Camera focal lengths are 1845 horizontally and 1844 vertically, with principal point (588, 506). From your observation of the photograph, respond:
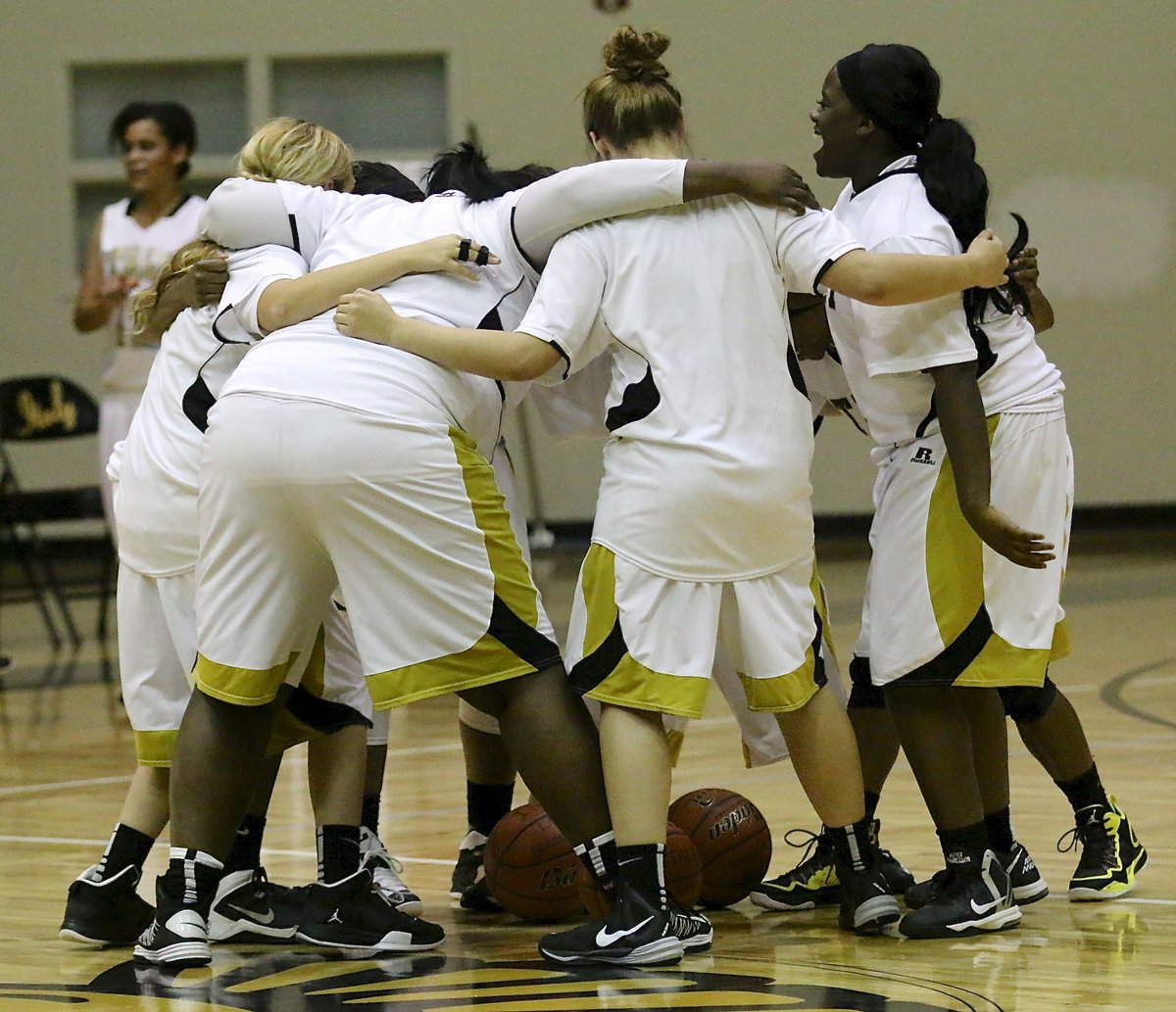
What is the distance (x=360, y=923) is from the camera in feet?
11.1

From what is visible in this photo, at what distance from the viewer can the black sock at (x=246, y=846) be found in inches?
141

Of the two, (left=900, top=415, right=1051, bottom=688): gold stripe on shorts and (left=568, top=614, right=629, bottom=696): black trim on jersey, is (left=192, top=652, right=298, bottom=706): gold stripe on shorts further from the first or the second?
(left=900, top=415, right=1051, bottom=688): gold stripe on shorts

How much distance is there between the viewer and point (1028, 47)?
12961mm

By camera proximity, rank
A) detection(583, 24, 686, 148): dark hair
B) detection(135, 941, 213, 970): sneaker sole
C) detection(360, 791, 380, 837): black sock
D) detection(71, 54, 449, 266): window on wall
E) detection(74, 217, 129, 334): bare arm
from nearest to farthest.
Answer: detection(135, 941, 213, 970): sneaker sole → detection(583, 24, 686, 148): dark hair → detection(360, 791, 380, 837): black sock → detection(74, 217, 129, 334): bare arm → detection(71, 54, 449, 266): window on wall

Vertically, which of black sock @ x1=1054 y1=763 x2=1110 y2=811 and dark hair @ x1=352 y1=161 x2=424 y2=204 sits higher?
dark hair @ x1=352 y1=161 x2=424 y2=204

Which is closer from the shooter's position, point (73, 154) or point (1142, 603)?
point (1142, 603)

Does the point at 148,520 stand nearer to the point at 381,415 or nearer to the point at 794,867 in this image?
the point at 381,415

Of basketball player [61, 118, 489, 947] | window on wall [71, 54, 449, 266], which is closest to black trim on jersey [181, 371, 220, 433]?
basketball player [61, 118, 489, 947]

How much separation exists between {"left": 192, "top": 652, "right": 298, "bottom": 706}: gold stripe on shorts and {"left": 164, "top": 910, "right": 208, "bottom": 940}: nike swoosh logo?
377mm

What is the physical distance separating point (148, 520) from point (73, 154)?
10.6 meters

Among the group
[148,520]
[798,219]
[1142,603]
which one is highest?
[798,219]

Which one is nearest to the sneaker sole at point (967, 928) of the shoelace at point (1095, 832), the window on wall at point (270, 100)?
the shoelace at point (1095, 832)

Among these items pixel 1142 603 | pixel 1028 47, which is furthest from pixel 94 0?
pixel 1142 603

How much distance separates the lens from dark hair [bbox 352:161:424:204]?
3730 mm
